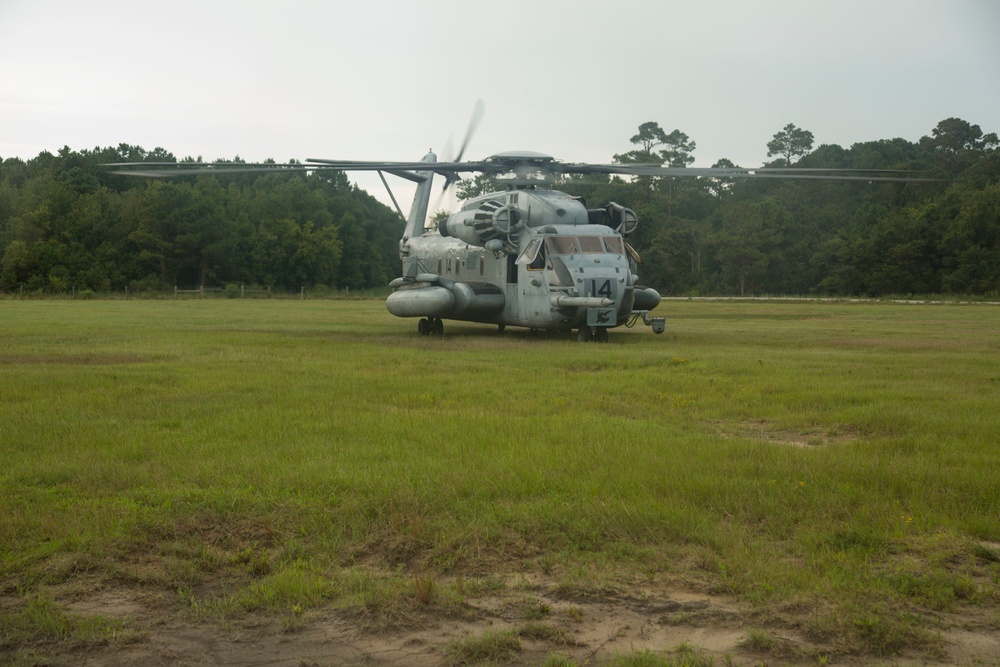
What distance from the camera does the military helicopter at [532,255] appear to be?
21547mm

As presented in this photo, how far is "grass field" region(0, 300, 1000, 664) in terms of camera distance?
4738 mm

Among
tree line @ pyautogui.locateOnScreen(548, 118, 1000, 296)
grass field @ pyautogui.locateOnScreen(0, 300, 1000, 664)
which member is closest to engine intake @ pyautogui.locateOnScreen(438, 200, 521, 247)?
grass field @ pyautogui.locateOnScreen(0, 300, 1000, 664)

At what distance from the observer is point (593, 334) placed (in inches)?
864

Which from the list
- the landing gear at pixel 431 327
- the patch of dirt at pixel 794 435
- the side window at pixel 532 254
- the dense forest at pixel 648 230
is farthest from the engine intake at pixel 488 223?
the dense forest at pixel 648 230

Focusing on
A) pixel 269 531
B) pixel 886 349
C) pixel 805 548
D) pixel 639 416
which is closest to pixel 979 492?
pixel 805 548

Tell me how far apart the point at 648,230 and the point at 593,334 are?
6071 centimetres

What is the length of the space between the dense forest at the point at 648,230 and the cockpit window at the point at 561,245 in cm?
4571

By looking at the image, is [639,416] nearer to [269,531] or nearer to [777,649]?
[269,531]

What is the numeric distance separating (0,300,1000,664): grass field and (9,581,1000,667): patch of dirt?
0.04 m

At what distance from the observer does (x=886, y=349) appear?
62.0 ft

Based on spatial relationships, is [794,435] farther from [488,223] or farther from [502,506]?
[488,223]

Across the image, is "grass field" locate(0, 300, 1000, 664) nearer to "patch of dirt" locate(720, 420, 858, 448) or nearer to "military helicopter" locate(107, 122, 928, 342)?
"patch of dirt" locate(720, 420, 858, 448)

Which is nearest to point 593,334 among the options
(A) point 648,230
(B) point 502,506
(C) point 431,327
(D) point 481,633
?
(C) point 431,327

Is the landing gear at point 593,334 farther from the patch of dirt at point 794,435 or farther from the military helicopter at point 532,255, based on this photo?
the patch of dirt at point 794,435
